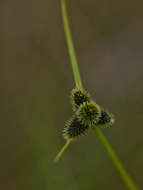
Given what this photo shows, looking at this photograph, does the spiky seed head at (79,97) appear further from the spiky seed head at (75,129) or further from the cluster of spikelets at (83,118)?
the spiky seed head at (75,129)

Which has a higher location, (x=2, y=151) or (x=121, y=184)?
(x=2, y=151)

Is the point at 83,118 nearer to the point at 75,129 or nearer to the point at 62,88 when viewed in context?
the point at 75,129

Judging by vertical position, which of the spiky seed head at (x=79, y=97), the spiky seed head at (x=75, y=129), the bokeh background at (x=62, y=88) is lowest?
the spiky seed head at (x=75, y=129)

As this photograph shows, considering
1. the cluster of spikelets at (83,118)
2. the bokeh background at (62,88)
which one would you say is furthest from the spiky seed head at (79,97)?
the bokeh background at (62,88)

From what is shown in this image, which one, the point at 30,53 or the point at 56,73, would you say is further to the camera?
the point at 30,53

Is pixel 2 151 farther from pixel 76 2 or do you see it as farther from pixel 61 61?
pixel 76 2

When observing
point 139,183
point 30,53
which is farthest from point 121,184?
point 30,53

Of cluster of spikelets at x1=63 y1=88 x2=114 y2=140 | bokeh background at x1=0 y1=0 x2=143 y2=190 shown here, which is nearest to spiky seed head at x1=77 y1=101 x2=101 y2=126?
cluster of spikelets at x1=63 y1=88 x2=114 y2=140

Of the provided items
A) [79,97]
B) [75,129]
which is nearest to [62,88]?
[79,97]

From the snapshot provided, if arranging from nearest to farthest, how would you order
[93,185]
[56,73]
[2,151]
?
1. [93,185]
2. [2,151]
3. [56,73]
